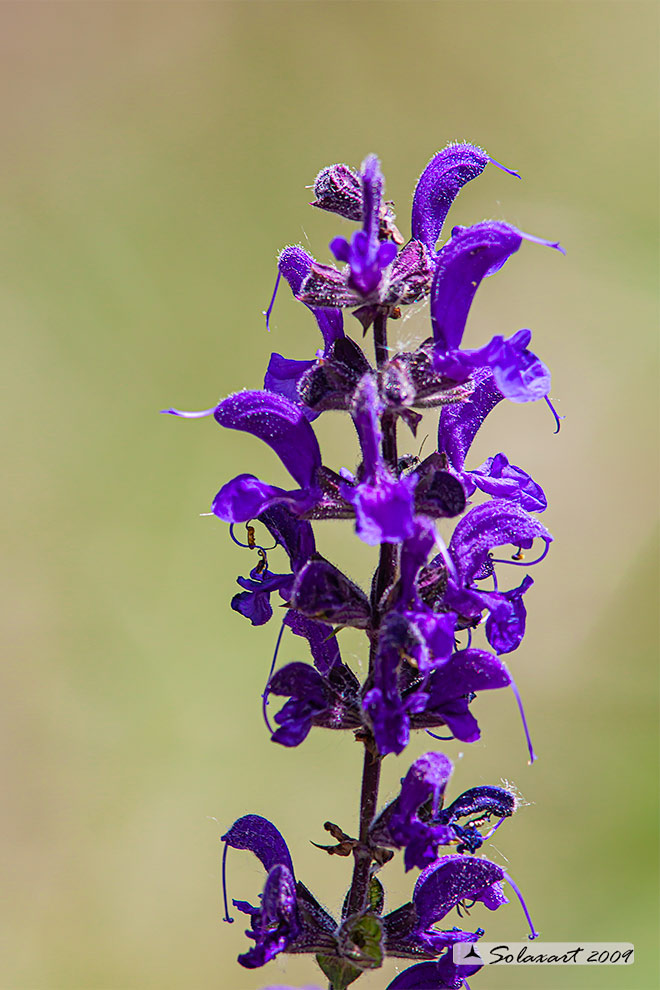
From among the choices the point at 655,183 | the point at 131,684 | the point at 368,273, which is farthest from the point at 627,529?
the point at 368,273

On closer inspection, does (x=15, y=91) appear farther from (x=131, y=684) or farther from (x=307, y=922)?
(x=307, y=922)

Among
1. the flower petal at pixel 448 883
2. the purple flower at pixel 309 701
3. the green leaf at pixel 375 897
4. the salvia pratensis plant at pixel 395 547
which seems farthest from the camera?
the flower petal at pixel 448 883

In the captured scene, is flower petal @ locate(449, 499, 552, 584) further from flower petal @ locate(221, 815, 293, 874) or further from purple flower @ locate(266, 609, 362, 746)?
flower petal @ locate(221, 815, 293, 874)

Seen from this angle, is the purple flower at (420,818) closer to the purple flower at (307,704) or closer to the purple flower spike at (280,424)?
the purple flower at (307,704)

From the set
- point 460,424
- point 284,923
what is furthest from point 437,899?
point 460,424

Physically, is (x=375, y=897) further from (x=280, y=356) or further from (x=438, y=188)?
(x=438, y=188)

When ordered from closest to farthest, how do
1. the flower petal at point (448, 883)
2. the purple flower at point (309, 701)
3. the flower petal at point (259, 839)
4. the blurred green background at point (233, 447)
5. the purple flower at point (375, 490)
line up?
the purple flower at point (375, 490) → the purple flower at point (309, 701) → the flower petal at point (448, 883) → the flower petal at point (259, 839) → the blurred green background at point (233, 447)

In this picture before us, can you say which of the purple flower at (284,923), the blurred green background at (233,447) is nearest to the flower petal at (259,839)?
the purple flower at (284,923)
